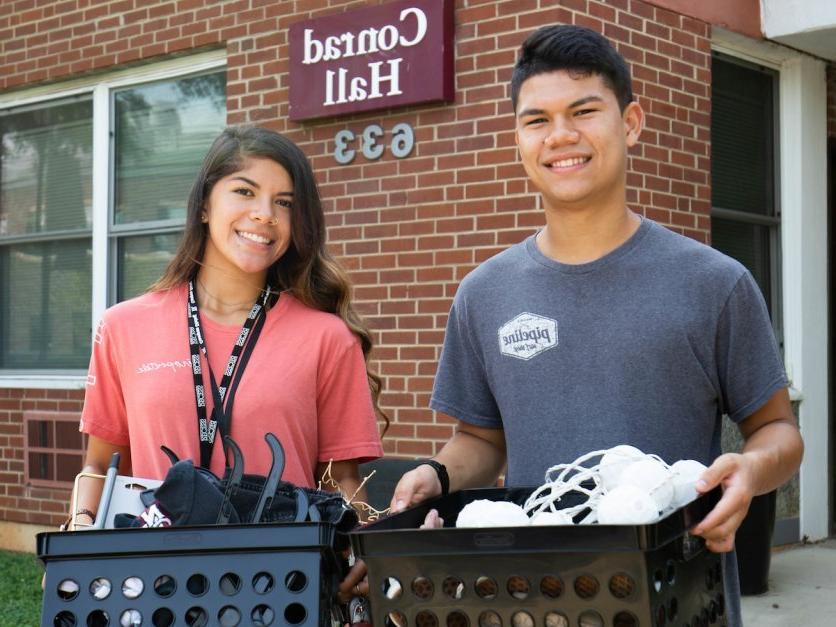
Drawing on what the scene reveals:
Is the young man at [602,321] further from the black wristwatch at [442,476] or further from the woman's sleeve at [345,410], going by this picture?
the woman's sleeve at [345,410]

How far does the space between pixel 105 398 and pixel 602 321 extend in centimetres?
133

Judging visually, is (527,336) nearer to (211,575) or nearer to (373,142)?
(211,575)

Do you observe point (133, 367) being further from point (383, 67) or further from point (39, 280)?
point (39, 280)

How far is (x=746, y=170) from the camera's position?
733 centimetres

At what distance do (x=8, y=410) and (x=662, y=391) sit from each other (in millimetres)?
7018

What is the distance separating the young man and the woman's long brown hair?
2.12ft

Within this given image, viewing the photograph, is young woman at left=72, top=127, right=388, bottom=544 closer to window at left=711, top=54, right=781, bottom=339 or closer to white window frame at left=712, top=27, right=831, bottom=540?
window at left=711, top=54, right=781, bottom=339

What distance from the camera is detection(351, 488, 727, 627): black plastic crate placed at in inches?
66.2

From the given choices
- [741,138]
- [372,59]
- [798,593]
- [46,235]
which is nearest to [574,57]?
[372,59]

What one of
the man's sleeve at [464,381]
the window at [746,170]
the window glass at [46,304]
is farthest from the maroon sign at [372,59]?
the man's sleeve at [464,381]

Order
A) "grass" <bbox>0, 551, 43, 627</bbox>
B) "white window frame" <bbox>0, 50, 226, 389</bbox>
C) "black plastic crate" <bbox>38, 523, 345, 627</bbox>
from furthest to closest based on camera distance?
"white window frame" <bbox>0, 50, 226, 389</bbox>, "grass" <bbox>0, 551, 43, 627</bbox>, "black plastic crate" <bbox>38, 523, 345, 627</bbox>

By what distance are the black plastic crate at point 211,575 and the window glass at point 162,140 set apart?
5.55m

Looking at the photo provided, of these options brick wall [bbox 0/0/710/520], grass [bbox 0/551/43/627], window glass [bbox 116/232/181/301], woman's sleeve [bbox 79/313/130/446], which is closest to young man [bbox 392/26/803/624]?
woman's sleeve [bbox 79/313/130/446]

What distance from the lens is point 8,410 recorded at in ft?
27.5
